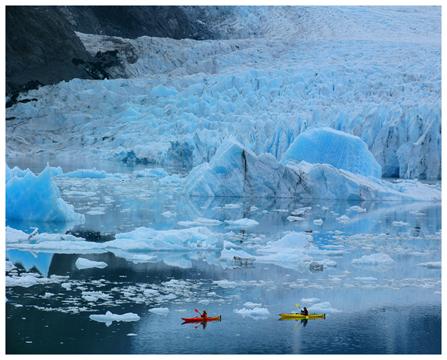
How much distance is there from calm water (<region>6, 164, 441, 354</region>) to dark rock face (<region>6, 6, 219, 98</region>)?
1637 cm

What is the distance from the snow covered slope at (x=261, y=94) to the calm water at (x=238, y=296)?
24.5 ft

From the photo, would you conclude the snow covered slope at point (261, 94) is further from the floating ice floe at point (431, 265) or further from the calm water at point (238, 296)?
the floating ice floe at point (431, 265)

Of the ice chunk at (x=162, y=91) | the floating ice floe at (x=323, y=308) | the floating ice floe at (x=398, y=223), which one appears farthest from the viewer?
the ice chunk at (x=162, y=91)

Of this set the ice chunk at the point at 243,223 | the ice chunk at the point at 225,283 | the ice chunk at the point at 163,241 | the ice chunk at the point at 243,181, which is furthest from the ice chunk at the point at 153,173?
the ice chunk at the point at 225,283

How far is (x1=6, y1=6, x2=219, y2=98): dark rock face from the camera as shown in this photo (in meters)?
25.8

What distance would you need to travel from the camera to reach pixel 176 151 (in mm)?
18531

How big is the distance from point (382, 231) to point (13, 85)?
17635 mm

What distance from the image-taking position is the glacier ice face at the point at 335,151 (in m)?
14.6

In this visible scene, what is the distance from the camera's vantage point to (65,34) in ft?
87.4

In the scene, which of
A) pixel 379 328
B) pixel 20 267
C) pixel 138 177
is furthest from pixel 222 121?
pixel 379 328

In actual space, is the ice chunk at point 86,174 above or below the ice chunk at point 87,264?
above

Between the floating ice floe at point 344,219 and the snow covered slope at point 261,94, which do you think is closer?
the floating ice floe at point 344,219

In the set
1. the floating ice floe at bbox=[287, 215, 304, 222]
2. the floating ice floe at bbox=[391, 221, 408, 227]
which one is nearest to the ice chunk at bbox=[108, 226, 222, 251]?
the floating ice floe at bbox=[287, 215, 304, 222]

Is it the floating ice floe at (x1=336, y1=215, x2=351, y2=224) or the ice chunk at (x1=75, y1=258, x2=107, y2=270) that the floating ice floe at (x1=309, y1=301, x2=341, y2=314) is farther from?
the floating ice floe at (x1=336, y1=215, x2=351, y2=224)
